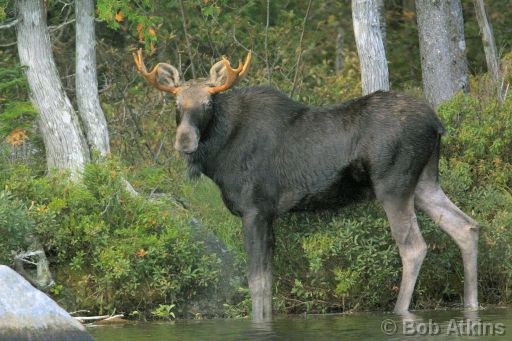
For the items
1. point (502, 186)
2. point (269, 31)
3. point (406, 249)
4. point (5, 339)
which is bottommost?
point (5, 339)

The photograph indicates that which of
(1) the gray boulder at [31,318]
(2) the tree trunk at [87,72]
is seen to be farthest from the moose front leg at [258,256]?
(2) the tree trunk at [87,72]

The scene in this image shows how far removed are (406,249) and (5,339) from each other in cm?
448

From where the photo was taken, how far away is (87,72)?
52.1 feet

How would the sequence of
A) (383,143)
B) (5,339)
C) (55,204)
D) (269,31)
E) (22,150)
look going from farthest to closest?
(269,31) < (22,150) < (55,204) < (383,143) < (5,339)

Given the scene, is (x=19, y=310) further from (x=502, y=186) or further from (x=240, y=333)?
(x=502, y=186)

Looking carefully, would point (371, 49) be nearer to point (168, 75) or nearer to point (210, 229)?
point (210, 229)

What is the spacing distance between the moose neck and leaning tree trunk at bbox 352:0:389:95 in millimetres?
2904

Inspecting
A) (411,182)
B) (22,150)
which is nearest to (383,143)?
(411,182)

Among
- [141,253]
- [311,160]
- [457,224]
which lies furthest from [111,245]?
[457,224]

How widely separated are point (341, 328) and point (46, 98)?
584 centimetres

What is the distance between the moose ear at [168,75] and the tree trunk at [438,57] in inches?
227

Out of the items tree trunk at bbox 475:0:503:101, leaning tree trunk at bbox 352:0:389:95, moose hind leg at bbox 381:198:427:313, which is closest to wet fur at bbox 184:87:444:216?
moose hind leg at bbox 381:198:427:313

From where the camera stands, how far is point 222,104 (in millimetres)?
12656

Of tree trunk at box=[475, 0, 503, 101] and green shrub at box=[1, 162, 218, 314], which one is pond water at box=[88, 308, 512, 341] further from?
tree trunk at box=[475, 0, 503, 101]
